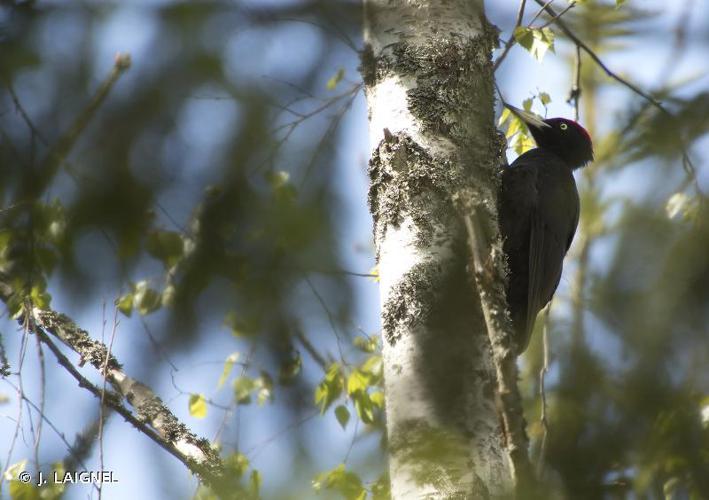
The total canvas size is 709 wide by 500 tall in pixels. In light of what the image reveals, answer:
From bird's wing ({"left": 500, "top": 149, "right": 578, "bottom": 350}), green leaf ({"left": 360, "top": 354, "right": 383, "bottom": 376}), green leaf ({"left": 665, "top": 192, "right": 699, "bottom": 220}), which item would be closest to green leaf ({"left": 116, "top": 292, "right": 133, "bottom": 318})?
green leaf ({"left": 665, "top": 192, "right": 699, "bottom": 220})

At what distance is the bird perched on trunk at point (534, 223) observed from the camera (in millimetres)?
4418

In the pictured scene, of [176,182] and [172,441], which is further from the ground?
[172,441]

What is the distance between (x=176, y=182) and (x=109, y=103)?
5.4 inches

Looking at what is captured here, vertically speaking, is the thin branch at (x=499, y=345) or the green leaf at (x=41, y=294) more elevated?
the green leaf at (x=41, y=294)

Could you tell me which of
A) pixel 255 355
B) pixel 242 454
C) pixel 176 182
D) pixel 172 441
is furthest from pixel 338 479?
pixel 172 441

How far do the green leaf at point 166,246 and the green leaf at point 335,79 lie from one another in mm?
344

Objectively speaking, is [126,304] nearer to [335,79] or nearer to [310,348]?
[310,348]

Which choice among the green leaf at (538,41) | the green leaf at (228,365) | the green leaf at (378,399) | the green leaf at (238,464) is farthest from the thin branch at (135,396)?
the green leaf at (538,41)

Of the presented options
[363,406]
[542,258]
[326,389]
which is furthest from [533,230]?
[326,389]

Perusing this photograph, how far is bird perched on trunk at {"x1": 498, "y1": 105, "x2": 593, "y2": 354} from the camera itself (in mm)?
4418

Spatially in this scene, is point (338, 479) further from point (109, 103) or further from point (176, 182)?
point (109, 103)

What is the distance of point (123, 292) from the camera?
1.19m

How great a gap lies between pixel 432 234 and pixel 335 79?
101 centimetres

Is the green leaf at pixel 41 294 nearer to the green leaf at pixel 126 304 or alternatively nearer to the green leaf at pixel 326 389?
the green leaf at pixel 126 304
